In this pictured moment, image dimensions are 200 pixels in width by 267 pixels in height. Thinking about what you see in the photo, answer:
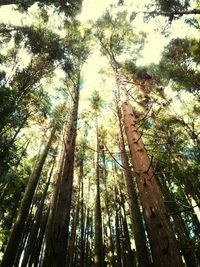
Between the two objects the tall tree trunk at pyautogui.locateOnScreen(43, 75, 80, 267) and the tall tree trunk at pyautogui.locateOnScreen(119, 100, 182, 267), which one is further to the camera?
the tall tree trunk at pyautogui.locateOnScreen(43, 75, 80, 267)

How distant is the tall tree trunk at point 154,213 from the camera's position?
7.77 feet

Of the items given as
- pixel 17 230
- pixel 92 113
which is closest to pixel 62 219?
pixel 17 230

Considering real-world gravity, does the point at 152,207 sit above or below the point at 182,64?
below

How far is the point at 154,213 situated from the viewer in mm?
2764

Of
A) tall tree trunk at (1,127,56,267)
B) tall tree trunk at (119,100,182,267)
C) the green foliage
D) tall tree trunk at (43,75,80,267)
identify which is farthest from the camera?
the green foliage

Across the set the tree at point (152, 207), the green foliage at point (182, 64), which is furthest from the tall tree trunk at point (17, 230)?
the green foliage at point (182, 64)

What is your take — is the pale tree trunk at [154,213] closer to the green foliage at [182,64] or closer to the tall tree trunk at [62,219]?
the tall tree trunk at [62,219]

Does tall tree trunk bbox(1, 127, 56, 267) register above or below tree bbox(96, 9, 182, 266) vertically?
above

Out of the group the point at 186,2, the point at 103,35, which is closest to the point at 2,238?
the point at 103,35

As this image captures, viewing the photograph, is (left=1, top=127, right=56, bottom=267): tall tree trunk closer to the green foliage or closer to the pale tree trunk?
the pale tree trunk

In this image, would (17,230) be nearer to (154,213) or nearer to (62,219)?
(62,219)

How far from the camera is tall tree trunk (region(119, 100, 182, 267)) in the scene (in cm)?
237

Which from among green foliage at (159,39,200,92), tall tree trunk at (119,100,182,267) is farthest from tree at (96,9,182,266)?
green foliage at (159,39,200,92)

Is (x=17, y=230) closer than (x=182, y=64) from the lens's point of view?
Yes
